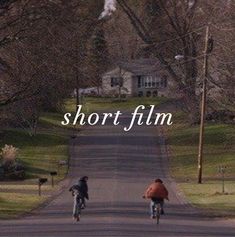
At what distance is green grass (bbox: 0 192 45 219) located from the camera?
1284 inches

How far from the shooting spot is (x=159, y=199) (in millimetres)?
29297

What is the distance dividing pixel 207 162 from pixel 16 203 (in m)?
23.8

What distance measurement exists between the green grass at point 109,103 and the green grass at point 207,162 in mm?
20841

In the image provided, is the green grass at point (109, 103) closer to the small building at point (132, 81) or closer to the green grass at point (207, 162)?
the small building at point (132, 81)

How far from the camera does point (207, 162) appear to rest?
58.1 metres

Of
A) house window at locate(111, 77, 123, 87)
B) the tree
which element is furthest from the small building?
the tree

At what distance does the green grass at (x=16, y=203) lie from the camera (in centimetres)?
3262

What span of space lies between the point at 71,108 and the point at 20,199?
60586mm

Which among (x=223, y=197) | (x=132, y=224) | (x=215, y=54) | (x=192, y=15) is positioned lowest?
(x=132, y=224)

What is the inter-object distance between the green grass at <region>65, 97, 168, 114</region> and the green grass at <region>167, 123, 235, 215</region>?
20.8 m

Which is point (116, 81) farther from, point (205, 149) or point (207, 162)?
point (207, 162)

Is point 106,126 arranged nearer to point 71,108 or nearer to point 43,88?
point 71,108

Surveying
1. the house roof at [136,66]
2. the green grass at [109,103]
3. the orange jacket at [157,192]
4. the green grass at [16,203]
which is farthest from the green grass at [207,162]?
the house roof at [136,66]

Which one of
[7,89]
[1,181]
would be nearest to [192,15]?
[1,181]
